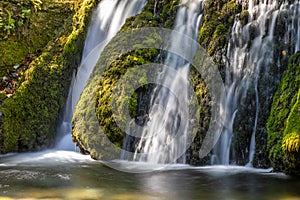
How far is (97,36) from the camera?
1073 cm

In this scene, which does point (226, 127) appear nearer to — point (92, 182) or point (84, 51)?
point (92, 182)

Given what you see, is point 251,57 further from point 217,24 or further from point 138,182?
point 138,182

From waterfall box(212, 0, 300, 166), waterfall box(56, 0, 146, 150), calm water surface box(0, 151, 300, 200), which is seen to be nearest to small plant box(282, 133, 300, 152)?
calm water surface box(0, 151, 300, 200)

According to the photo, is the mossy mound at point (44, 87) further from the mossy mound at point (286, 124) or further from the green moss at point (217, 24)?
the mossy mound at point (286, 124)

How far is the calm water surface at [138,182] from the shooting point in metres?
5.42

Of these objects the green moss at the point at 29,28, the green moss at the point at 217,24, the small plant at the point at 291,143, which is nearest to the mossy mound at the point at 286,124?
the small plant at the point at 291,143

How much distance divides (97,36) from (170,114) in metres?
3.82

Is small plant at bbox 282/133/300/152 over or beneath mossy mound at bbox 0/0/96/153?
beneath

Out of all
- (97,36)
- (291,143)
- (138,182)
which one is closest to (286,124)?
(291,143)

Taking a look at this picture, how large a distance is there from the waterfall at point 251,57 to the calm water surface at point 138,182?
59cm

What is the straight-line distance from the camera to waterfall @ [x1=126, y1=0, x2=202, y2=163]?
25.1ft

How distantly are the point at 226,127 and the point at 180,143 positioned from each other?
2.95ft

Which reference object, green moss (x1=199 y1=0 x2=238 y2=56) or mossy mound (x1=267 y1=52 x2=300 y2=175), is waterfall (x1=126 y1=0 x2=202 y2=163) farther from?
mossy mound (x1=267 y1=52 x2=300 y2=175)

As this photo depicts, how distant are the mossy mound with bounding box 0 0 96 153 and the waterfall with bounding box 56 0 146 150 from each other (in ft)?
0.53
